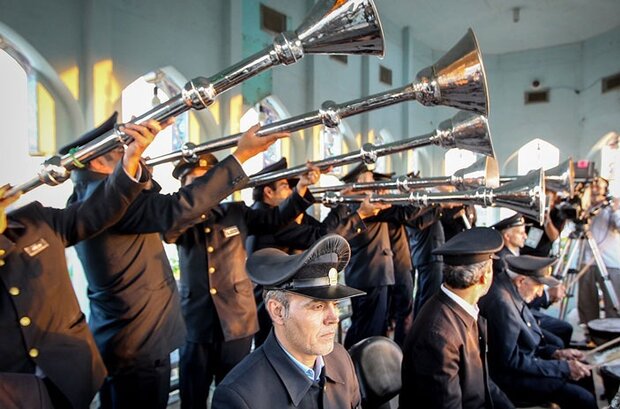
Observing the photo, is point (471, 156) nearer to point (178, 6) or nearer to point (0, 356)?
point (178, 6)

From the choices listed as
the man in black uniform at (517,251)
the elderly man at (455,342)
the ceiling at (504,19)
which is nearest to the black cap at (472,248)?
the elderly man at (455,342)

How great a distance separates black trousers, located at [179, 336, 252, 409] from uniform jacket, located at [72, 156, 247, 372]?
0.44 m

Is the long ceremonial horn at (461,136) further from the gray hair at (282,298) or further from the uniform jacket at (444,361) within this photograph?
the gray hair at (282,298)

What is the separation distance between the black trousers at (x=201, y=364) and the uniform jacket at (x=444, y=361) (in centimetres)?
106

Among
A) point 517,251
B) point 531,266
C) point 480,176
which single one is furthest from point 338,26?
point 517,251

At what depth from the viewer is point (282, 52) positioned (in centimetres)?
135

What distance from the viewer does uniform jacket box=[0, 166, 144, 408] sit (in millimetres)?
1552

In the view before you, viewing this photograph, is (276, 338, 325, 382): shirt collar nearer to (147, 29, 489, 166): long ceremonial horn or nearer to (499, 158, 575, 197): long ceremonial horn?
(147, 29, 489, 166): long ceremonial horn

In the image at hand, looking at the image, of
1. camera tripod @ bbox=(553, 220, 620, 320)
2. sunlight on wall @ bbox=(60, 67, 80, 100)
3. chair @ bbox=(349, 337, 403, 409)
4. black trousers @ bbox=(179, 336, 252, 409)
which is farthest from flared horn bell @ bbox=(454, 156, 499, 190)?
sunlight on wall @ bbox=(60, 67, 80, 100)

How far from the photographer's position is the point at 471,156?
1297cm

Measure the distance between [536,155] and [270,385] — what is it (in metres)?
13.9

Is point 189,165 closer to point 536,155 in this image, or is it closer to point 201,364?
point 201,364

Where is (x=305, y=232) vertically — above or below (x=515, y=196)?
below

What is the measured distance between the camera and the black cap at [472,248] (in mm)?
2287
